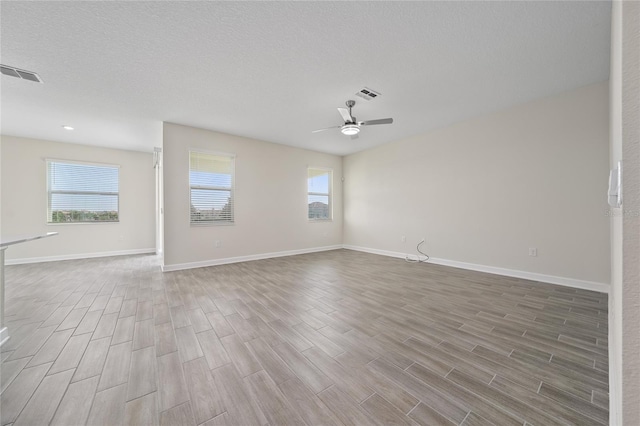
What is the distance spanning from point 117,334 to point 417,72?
4.14 m

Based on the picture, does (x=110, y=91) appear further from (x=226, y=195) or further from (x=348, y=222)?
(x=348, y=222)

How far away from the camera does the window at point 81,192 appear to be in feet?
17.3

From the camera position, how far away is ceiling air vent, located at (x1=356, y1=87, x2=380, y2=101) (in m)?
3.17

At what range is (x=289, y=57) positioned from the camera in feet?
8.22

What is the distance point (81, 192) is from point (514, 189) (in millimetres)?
8990

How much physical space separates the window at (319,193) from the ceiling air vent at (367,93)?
320 cm

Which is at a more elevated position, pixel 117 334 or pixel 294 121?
pixel 294 121

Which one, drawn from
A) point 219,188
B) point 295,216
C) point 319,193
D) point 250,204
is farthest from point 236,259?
point 319,193

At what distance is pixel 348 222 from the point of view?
6875mm

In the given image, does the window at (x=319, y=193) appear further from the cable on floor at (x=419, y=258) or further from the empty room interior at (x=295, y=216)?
the cable on floor at (x=419, y=258)

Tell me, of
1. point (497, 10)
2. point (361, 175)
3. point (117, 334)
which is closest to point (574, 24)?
point (497, 10)
